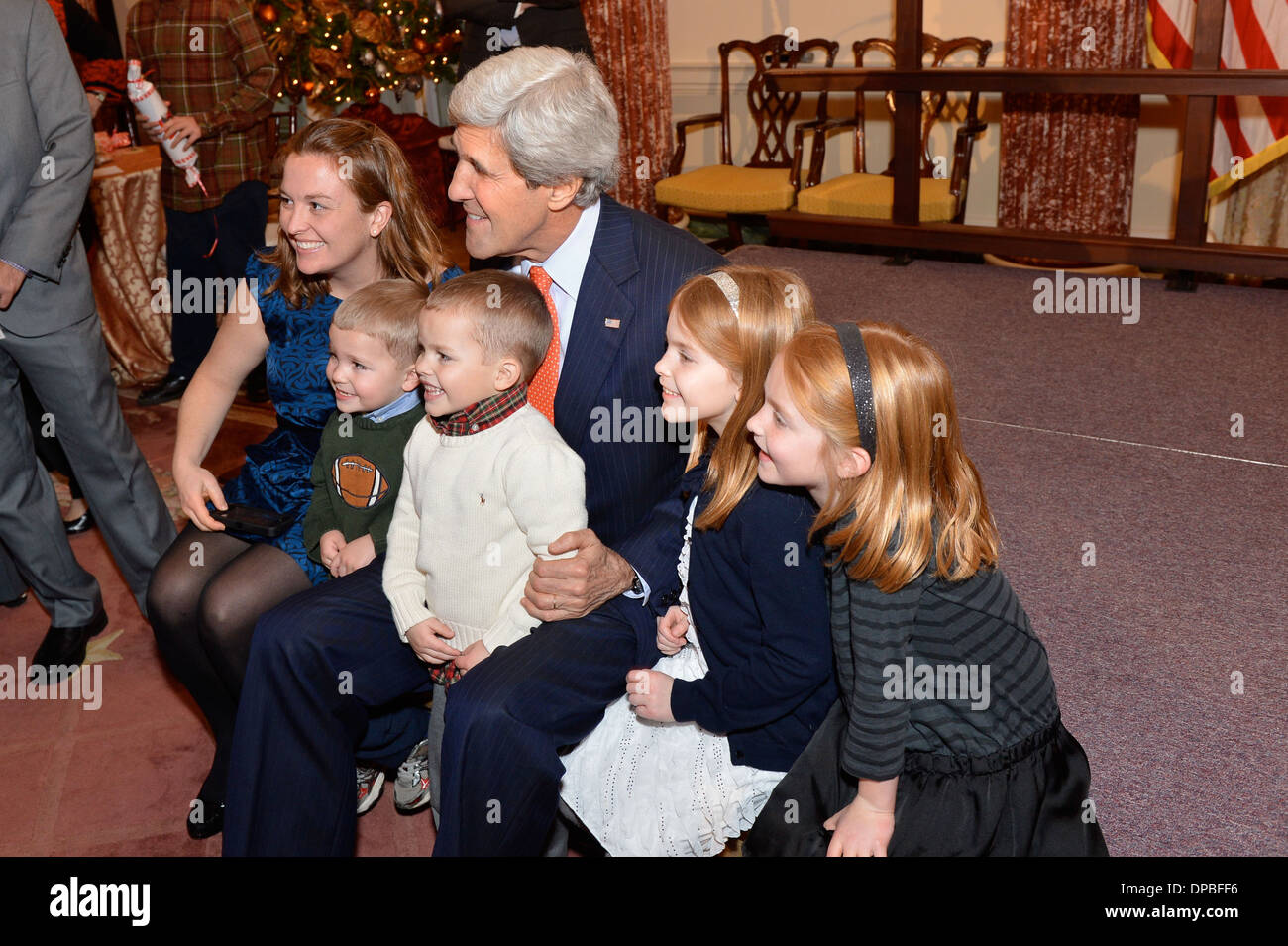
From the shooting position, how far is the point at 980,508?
159 centimetres

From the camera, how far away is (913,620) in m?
1.56

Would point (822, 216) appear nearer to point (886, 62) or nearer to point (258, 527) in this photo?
point (886, 62)

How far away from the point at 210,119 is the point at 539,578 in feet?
10.1

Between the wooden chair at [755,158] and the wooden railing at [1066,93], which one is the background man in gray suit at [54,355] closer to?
the wooden railing at [1066,93]

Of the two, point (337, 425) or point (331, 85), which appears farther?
point (331, 85)

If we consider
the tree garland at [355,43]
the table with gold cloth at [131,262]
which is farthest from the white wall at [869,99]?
the table with gold cloth at [131,262]

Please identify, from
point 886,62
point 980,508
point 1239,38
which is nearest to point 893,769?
point 980,508

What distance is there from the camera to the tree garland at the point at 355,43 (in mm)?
6441

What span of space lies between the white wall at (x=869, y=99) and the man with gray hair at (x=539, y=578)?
4.19 m

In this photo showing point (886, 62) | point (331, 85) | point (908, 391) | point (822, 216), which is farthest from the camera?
point (331, 85)

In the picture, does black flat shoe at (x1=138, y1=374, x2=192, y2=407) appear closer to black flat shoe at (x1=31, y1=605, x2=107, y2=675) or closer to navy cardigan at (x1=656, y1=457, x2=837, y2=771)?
black flat shoe at (x1=31, y1=605, x2=107, y2=675)

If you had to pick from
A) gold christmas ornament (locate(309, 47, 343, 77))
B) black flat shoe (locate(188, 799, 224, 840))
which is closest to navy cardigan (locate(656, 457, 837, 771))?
black flat shoe (locate(188, 799, 224, 840))

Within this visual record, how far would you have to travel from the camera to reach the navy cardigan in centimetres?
165
